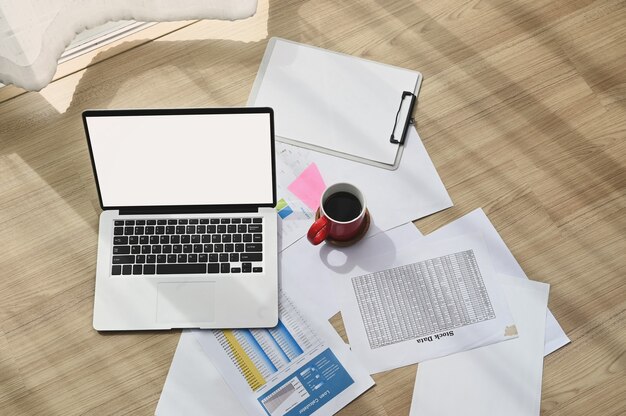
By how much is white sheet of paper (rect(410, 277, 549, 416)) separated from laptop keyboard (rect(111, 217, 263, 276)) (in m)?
0.36

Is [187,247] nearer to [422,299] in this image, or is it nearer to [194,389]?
[194,389]

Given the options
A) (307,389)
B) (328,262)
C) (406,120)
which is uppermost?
(406,120)

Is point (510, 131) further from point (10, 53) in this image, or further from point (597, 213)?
point (10, 53)

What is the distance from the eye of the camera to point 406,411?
1253mm

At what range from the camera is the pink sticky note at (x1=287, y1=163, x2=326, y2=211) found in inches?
54.0

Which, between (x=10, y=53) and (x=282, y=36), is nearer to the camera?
(x=10, y=53)

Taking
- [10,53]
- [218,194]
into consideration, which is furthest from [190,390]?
[10,53]

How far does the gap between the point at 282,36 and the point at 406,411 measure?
747 mm

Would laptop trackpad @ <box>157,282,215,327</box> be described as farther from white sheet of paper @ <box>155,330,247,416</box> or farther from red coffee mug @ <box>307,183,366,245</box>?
red coffee mug @ <box>307,183,366,245</box>

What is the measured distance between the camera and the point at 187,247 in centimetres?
131

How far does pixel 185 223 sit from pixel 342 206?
276 millimetres

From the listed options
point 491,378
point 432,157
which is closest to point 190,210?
point 432,157

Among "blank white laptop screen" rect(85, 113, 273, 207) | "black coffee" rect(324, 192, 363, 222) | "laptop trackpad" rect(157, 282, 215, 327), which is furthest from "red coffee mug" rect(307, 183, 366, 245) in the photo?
"laptop trackpad" rect(157, 282, 215, 327)

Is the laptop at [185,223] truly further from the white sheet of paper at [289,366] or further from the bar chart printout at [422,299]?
the bar chart printout at [422,299]
